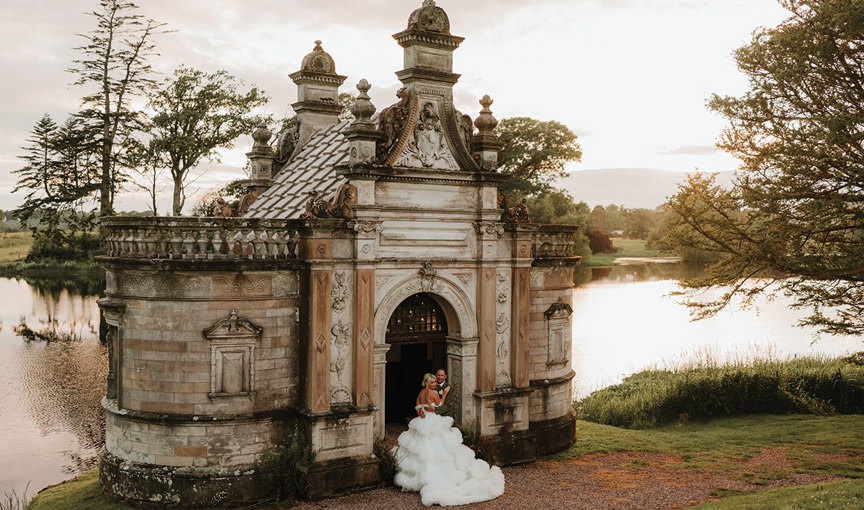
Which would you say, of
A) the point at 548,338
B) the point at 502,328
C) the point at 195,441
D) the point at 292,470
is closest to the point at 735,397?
the point at 548,338

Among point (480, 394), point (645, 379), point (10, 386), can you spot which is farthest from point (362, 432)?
point (10, 386)

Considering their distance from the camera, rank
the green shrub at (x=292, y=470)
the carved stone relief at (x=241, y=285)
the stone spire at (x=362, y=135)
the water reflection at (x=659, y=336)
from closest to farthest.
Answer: the carved stone relief at (x=241, y=285), the green shrub at (x=292, y=470), the stone spire at (x=362, y=135), the water reflection at (x=659, y=336)

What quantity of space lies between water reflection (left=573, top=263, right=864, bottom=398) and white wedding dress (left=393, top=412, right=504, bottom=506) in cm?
1209

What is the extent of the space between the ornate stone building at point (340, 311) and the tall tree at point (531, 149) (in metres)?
27.4

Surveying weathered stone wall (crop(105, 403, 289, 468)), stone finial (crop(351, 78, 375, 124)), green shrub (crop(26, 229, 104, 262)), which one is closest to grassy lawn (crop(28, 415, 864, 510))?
weathered stone wall (crop(105, 403, 289, 468))

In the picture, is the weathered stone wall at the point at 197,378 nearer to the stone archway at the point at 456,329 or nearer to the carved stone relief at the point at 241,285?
the carved stone relief at the point at 241,285

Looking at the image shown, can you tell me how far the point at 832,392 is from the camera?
22.6 meters

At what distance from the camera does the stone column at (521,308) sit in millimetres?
15812

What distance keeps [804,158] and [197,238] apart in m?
13.2

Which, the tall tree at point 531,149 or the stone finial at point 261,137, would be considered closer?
the stone finial at point 261,137

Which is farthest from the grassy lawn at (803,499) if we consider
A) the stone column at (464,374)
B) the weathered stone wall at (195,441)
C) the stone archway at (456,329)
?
the weathered stone wall at (195,441)

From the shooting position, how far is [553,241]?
1683 centimetres

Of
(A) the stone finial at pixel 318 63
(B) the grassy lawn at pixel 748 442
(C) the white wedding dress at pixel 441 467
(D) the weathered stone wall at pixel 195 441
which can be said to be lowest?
(B) the grassy lawn at pixel 748 442

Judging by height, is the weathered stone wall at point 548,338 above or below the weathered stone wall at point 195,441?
above
